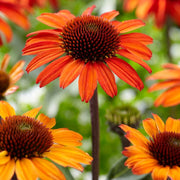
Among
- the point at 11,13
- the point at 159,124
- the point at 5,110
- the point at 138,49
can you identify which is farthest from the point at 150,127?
the point at 11,13

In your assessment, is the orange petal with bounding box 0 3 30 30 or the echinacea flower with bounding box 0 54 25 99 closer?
the echinacea flower with bounding box 0 54 25 99

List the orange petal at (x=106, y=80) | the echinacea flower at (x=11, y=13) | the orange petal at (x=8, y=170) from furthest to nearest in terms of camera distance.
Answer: the echinacea flower at (x=11, y=13)
the orange petal at (x=106, y=80)
the orange petal at (x=8, y=170)

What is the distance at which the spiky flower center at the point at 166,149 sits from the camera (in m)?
0.48

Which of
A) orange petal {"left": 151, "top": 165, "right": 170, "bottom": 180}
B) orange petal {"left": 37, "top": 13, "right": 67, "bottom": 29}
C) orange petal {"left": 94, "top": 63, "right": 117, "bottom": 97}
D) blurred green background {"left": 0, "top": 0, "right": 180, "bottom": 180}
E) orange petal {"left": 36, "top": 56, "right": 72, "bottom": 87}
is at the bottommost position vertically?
blurred green background {"left": 0, "top": 0, "right": 180, "bottom": 180}

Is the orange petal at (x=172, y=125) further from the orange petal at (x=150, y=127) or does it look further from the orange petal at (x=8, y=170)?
the orange petal at (x=8, y=170)

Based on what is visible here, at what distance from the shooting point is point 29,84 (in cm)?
129

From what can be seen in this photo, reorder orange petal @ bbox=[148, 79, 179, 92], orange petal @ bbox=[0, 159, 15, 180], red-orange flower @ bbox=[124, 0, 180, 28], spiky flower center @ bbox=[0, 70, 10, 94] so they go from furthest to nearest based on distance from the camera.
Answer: red-orange flower @ bbox=[124, 0, 180, 28] < orange petal @ bbox=[148, 79, 179, 92] < spiky flower center @ bbox=[0, 70, 10, 94] < orange petal @ bbox=[0, 159, 15, 180]

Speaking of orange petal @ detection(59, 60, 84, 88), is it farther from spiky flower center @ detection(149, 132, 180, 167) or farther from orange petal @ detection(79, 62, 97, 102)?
spiky flower center @ detection(149, 132, 180, 167)

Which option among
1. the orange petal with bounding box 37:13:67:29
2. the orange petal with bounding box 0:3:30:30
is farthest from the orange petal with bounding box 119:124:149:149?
the orange petal with bounding box 0:3:30:30

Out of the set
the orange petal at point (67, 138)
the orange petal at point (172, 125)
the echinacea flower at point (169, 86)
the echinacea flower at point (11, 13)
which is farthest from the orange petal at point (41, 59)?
the echinacea flower at point (11, 13)

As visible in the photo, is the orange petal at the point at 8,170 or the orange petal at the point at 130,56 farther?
the orange petal at the point at 130,56

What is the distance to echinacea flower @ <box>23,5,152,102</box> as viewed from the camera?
0.50 meters

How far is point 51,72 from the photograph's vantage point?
50 cm

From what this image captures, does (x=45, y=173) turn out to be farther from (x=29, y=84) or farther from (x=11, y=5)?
(x=29, y=84)
